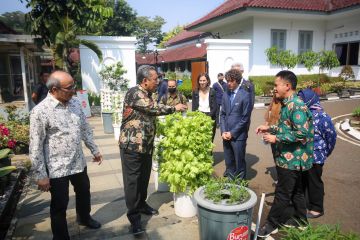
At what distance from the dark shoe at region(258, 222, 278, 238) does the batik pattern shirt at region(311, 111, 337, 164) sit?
1.05 m

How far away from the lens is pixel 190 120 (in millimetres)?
3607

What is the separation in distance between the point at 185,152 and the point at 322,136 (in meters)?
1.80

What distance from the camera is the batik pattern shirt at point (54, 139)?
279 cm

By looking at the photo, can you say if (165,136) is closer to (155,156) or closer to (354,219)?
(155,156)

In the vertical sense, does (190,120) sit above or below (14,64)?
below

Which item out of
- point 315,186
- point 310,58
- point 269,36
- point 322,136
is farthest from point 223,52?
point 315,186

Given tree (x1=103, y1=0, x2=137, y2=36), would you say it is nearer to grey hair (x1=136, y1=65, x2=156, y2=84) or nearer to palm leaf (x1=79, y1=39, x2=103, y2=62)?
palm leaf (x1=79, y1=39, x2=103, y2=62)

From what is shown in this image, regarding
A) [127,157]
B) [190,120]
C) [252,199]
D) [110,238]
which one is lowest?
[110,238]

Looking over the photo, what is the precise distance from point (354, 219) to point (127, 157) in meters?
2.97

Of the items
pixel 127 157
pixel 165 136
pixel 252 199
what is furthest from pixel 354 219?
pixel 127 157

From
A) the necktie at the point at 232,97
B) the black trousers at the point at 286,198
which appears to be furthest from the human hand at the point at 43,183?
the necktie at the point at 232,97

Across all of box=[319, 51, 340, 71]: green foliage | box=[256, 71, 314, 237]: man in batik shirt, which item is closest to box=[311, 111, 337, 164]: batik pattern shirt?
box=[256, 71, 314, 237]: man in batik shirt

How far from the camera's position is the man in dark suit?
4.27m

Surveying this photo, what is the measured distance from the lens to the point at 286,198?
10.6 feet
